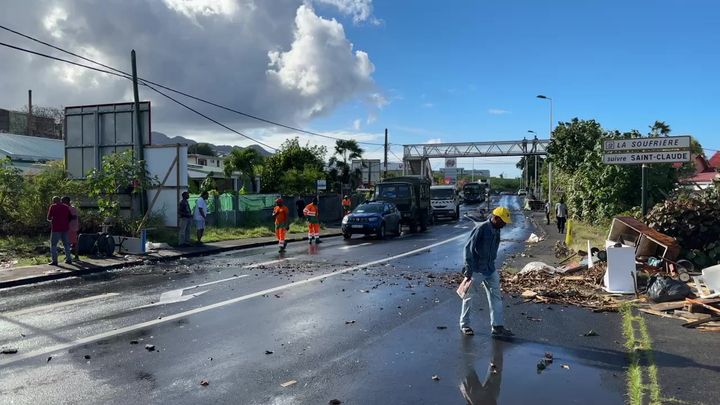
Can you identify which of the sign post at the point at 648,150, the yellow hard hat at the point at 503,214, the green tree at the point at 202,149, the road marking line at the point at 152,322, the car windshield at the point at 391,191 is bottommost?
the road marking line at the point at 152,322

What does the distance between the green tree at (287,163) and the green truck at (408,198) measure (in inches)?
530

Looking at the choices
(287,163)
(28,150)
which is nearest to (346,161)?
(287,163)

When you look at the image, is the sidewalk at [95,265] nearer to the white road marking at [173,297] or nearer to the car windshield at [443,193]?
the white road marking at [173,297]

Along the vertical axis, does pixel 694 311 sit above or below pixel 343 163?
below

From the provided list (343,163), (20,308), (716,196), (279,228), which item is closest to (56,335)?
(20,308)

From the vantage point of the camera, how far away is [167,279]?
1209 cm

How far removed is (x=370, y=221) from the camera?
2309 centimetres

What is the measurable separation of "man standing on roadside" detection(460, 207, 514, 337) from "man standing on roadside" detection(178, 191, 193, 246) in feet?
42.5

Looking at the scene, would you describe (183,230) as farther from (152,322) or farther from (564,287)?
(564,287)

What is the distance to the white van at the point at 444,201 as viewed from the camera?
39594 mm

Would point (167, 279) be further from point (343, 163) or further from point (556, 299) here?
point (343, 163)

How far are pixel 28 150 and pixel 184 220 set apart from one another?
29595 mm

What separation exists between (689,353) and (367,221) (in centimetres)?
1712

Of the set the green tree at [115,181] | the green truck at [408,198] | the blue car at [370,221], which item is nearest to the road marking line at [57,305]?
the green tree at [115,181]
